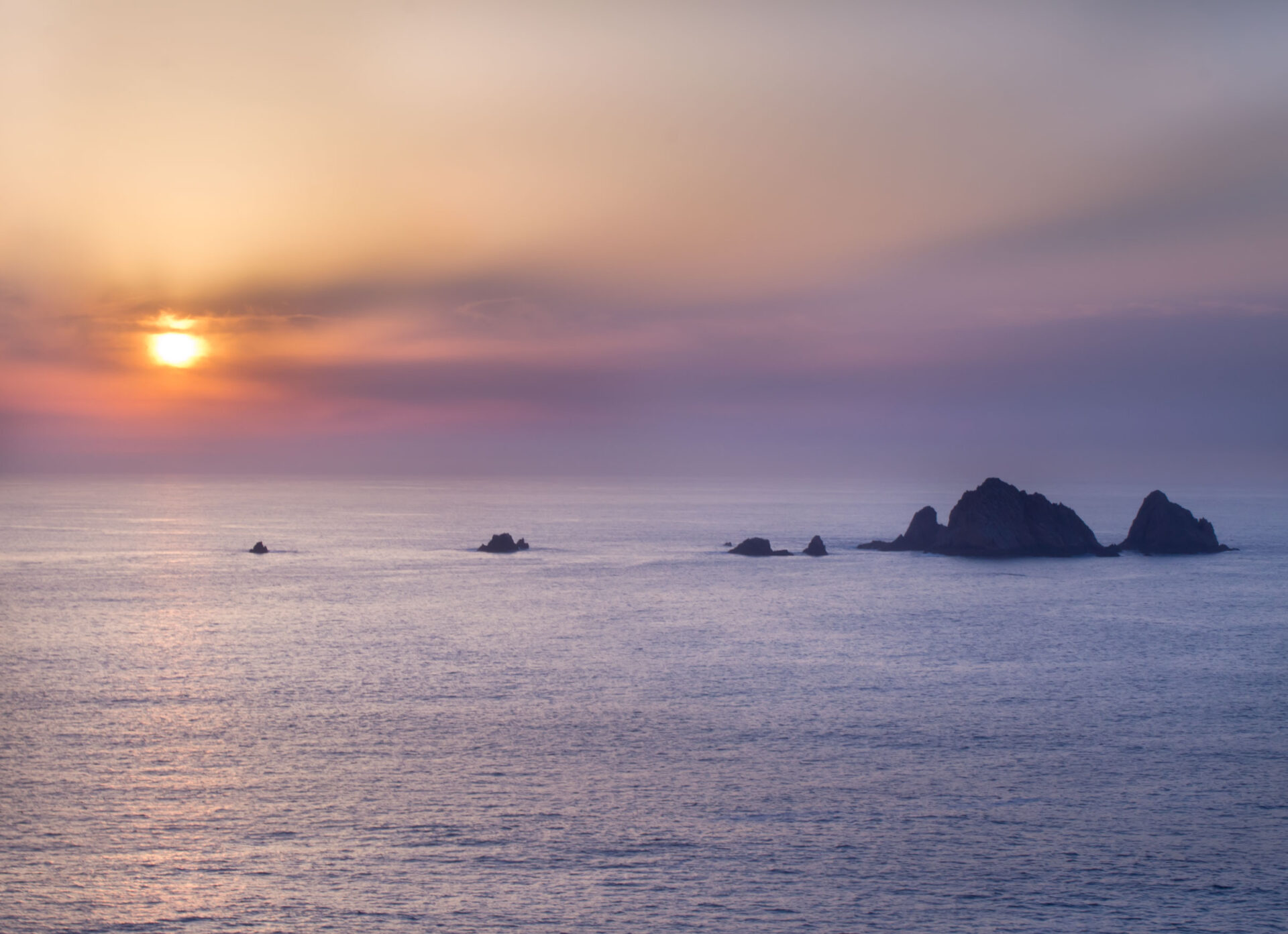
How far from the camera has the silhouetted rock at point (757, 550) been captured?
14412cm

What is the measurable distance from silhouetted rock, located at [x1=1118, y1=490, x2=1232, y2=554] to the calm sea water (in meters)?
53.5

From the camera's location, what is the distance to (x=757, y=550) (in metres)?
146

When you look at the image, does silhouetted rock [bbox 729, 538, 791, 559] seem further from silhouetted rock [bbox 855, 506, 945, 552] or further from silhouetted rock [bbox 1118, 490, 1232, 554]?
silhouetted rock [bbox 1118, 490, 1232, 554]

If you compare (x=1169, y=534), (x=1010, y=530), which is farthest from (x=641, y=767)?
(x=1169, y=534)

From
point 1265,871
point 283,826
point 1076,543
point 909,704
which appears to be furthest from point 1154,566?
point 283,826

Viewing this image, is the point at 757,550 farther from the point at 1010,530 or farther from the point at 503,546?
the point at 503,546

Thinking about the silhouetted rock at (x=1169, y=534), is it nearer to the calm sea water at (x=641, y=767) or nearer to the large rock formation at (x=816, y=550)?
the large rock formation at (x=816, y=550)

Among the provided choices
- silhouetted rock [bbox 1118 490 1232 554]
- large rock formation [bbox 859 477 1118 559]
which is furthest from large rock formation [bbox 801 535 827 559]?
silhouetted rock [bbox 1118 490 1232 554]

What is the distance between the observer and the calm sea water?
105 feet

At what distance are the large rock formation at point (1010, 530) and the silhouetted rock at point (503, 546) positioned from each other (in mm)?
64078

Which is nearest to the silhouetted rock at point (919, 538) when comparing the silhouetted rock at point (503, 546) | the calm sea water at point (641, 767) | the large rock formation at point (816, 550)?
the large rock formation at point (816, 550)

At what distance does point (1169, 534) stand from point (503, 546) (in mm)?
99796

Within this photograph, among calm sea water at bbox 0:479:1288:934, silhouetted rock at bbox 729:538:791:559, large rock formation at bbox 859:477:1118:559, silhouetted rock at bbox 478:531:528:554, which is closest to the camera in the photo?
calm sea water at bbox 0:479:1288:934

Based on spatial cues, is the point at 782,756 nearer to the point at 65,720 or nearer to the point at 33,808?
the point at 33,808
